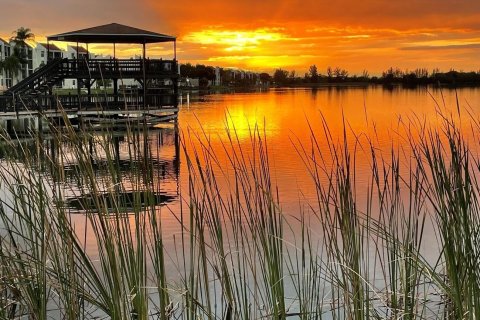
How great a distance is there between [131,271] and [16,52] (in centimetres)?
8361

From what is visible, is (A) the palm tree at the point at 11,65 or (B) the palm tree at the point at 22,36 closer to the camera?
(A) the palm tree at the point at 11,65

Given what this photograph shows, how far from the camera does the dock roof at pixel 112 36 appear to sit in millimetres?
25141

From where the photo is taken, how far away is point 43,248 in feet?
9.13

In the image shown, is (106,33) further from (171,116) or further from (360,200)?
(360,200)

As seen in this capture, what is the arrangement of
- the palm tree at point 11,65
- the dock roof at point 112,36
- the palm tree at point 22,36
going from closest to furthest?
1. the dock roof at point 112,36
2. the palm tree at point 11,65
3. the palm tree at point 22,36

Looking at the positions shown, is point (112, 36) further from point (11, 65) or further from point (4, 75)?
point (4, 75)

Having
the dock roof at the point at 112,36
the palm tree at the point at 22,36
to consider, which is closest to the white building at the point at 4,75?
the palm tree at the point at 22,36

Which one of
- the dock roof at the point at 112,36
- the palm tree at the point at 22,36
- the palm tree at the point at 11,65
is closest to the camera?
the dock roof at the point at 112,36

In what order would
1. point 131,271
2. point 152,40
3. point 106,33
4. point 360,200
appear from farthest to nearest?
point 152,40, point 106,33, point 360,200, point 131,271

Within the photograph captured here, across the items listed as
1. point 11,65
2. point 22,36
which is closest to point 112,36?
point 11,65

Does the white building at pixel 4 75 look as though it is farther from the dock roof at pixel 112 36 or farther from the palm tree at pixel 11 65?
the dock roof at pixel 112 36

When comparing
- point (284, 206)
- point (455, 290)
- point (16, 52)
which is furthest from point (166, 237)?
point (16, 52)

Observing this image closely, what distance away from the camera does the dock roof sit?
990 inches

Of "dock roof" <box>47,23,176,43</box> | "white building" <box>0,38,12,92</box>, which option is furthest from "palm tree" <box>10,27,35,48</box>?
"dock roof" <box>47,23,176,43</box>
